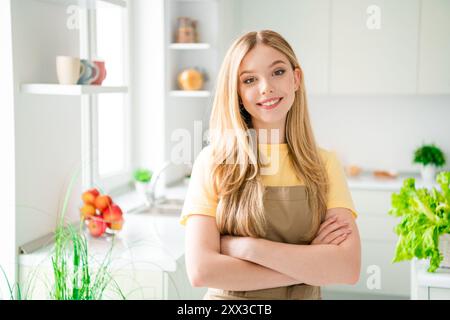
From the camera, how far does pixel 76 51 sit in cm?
223

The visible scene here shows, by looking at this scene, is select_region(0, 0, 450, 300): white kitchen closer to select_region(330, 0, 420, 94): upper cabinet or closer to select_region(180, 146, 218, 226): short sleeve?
select_region(330, 0, 420, 94): upper cabinet

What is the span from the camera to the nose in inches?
45.2

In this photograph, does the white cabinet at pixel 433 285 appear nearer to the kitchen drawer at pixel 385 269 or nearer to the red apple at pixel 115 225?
the red apple at pixel 115 225

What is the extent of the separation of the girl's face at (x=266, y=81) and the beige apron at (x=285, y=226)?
16 cm

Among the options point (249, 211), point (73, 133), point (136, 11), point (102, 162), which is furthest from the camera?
point (136, 11)

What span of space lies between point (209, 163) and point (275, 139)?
0.47 feet

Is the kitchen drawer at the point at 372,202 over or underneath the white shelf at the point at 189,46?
underneath

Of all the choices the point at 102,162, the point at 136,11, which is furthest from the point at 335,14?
the point at 102,162

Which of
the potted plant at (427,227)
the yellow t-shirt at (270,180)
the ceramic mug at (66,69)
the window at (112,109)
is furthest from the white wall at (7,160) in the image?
the potted plant at (427,227)

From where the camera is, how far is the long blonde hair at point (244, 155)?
1.18 metres

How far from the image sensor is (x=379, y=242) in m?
3.29

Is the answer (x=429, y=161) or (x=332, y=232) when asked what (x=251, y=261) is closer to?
(x=332, y=232)

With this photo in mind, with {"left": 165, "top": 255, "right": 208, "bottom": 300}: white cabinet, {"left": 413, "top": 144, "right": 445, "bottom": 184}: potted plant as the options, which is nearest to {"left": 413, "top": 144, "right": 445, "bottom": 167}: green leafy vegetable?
{"left": 413, "top": 144, "right": 445, "bottom": 184}: potted plant
